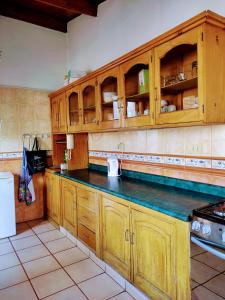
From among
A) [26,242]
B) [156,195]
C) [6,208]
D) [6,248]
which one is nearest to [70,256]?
[26,242]

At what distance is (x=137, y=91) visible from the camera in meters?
2.12

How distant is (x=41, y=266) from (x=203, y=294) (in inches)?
63.4

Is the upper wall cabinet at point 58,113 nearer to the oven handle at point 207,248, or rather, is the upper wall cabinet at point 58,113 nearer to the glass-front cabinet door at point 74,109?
the glass-front cabinet door at point 74,109

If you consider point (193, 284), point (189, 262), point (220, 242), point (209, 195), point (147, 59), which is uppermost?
point (147, 59)

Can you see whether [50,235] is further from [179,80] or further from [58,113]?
[179,80]

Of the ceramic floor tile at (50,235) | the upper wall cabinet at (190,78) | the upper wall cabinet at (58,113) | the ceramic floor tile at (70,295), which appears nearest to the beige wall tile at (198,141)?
the upper wall cabinet at (190,78)

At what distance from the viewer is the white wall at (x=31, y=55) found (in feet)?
11.0

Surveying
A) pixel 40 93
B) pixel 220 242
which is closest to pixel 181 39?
pixel 220 242

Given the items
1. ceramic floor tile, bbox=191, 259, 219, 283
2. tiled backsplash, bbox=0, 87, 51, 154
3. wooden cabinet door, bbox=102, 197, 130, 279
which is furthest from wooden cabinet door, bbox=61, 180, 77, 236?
ceramic floor tile, bbox=191, 259, 219, 283

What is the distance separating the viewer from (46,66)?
3.67 meters

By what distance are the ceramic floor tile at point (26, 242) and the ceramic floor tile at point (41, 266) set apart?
401mm

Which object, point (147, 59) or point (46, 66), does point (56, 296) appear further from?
point (46, 66)

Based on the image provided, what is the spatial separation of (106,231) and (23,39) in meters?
2.95

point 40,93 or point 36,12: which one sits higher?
point 36,12
